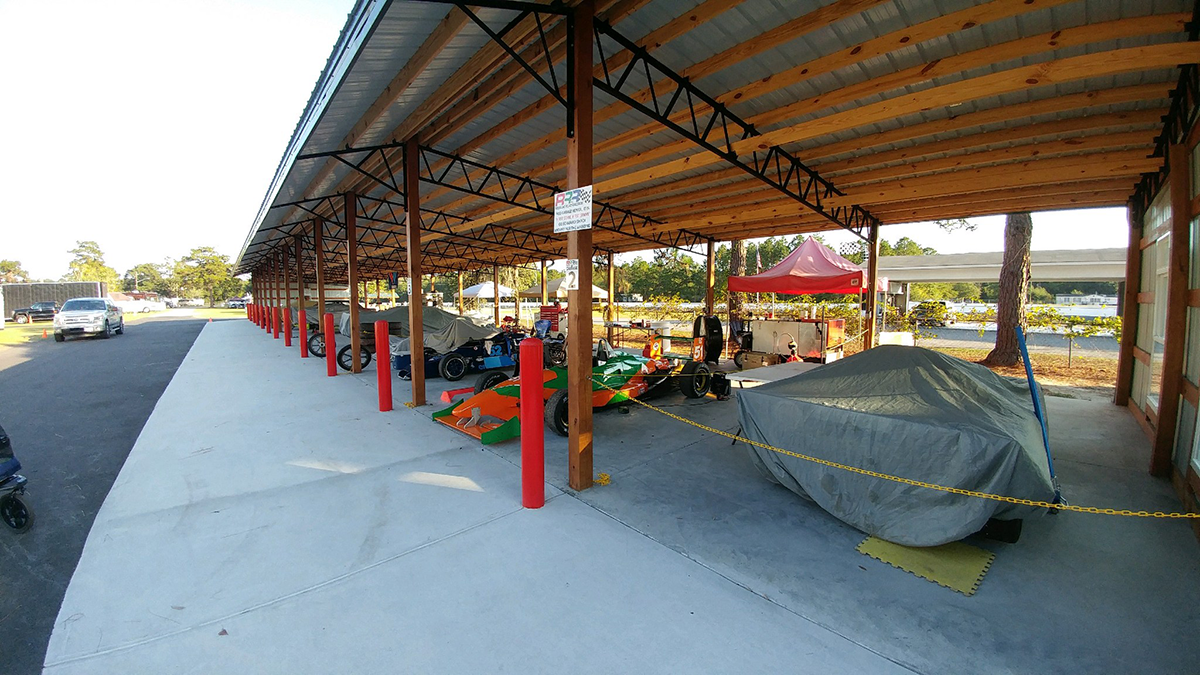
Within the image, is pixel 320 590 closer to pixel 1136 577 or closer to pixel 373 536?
pixel 373 536

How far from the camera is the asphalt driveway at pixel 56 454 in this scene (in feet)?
8.61

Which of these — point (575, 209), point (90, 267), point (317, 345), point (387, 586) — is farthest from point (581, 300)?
point (90, 267)

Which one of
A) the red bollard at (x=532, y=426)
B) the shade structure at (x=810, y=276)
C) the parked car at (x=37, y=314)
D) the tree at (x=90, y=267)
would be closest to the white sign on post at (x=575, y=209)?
the red bollard at (x=532, y=426)

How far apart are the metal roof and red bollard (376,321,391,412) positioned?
253cm

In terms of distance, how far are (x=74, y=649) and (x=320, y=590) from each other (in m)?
1.03

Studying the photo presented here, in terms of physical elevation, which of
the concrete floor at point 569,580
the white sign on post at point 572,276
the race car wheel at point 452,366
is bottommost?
the concrete floor at point 569,580

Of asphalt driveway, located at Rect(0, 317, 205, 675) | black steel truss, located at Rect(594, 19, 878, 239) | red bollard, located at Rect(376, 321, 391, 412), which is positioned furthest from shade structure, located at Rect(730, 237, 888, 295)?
asphalt driveway, located at Rect(0, 317, 205, 675)

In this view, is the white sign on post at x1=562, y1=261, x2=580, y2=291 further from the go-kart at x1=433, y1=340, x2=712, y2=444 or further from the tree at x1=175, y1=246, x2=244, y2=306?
the tree at x1=175, y1=246, x2=244, y2=306

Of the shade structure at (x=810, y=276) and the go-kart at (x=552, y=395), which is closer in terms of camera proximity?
the go-kart at (x=552, y=395)

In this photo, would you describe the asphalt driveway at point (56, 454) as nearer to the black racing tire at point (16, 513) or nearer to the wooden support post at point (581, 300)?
the black racing tire at point (16, 513)

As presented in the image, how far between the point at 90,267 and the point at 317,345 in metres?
102

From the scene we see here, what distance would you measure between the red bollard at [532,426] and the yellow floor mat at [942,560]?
2.36 metres

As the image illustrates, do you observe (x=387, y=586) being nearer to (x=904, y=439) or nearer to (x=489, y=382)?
(x=904, y=439)

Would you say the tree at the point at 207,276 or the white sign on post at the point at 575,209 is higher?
the tree at the point at 207,276
